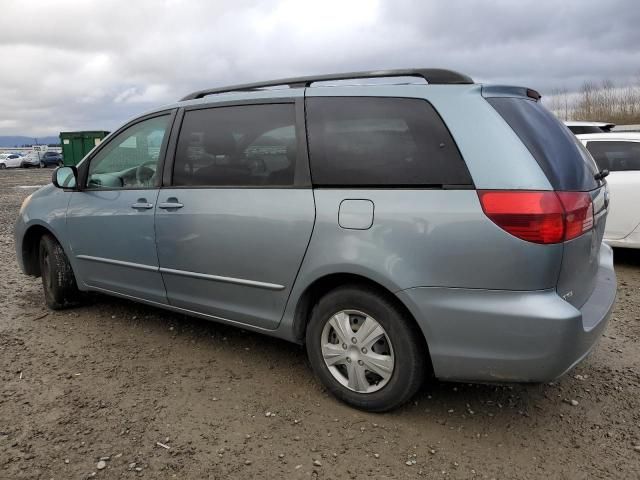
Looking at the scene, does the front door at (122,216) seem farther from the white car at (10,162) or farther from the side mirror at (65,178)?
the white car at (10,162)

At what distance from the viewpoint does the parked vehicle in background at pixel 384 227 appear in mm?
2434

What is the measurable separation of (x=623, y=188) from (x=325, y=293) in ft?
14.4

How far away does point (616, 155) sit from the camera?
619 cm

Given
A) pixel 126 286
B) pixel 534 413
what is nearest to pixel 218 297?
pixel 126 286

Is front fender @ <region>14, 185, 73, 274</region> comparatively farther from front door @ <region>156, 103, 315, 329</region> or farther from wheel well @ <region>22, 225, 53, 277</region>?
front door @ <region>156, 103, 315, 329</region>

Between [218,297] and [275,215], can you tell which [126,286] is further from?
[275,215]

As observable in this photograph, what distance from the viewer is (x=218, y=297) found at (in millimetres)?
3438

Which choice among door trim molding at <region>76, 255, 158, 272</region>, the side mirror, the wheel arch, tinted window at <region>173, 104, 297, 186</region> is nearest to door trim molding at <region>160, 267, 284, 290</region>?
door trim molding at <region>76, 255, 158, 272</region>

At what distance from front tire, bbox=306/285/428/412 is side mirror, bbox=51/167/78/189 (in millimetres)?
2501

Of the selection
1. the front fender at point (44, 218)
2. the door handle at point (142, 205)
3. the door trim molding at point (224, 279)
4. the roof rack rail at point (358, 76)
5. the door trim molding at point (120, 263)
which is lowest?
the door trim molding at point (120, 263)

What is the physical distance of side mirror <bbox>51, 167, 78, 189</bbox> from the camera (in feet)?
14.3

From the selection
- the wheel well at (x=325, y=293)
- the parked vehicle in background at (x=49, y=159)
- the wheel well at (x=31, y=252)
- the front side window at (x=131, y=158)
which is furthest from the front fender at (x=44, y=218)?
the parked vehicle in background at (x=49, y=159)

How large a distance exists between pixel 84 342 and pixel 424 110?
117 inches

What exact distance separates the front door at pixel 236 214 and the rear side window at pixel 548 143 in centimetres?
108
